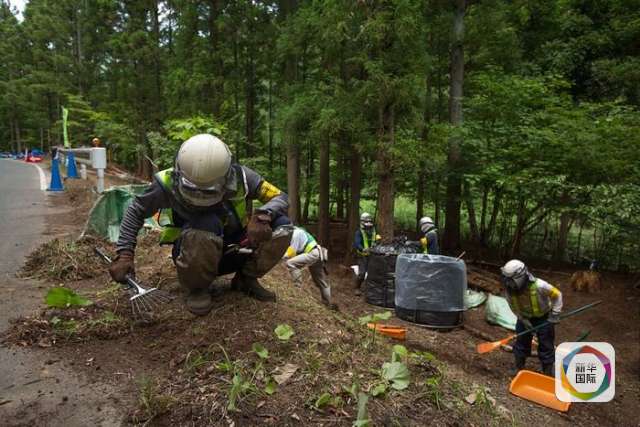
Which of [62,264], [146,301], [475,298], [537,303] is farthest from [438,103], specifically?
[146,301]

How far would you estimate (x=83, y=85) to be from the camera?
27219 mm

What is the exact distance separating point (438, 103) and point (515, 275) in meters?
10.3

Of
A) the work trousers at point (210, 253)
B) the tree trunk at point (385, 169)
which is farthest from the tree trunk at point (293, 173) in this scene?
the work trousers at point (210, 253)

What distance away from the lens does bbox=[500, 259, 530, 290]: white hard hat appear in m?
5.55

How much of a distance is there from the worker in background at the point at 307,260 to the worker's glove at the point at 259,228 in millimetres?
3881

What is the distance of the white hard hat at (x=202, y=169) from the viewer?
2.87m

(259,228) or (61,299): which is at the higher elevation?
(259,228)

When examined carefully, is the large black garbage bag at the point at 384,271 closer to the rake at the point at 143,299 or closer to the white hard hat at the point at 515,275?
the white hard hat at the point at 515,275

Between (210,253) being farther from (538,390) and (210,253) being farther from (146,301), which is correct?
(538,390)

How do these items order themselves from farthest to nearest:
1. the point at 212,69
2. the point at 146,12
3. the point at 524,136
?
the point at 146,12, the point at 212,69, the point at 524,136

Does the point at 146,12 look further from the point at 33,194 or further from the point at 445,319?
the point at 445,319

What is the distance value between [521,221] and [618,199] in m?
3.46

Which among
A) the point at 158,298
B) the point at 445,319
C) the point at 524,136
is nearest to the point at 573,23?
the point at 524,136

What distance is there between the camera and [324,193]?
13680 mm
